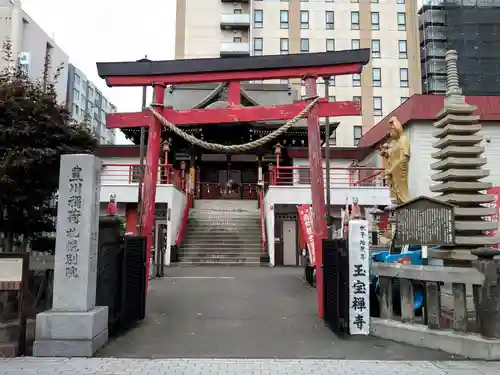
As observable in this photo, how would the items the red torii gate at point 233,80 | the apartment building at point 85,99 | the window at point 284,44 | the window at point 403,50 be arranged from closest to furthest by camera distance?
the red torii gate at point 233,80 < the window at point 403,50 < the window at point 284,44 < the apartment building at point 85,99

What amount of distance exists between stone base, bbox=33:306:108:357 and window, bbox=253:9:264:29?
45899 mm

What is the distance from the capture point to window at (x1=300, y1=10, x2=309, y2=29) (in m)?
47.6

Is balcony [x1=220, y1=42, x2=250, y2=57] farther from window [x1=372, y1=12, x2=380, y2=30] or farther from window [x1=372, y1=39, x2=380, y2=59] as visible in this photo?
window [x1=372, y1=12, x2=380, y2=30]

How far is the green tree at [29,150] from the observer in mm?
7766

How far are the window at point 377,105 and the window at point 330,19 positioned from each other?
32.1ft

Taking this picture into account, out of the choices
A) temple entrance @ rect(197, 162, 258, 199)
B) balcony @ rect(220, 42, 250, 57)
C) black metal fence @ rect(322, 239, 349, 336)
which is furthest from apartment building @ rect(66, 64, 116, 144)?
black metal fence @ rect(322, 239, 349, 336)

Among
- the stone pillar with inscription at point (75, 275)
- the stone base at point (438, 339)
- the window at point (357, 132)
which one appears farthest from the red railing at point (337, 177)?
the window at point (357, 132)

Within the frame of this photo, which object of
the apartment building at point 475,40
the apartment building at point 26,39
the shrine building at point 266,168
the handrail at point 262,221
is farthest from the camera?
the apartment building at point 475,40

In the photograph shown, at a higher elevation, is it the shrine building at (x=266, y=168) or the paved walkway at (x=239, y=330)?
the shrine building at (x=266, y=168)

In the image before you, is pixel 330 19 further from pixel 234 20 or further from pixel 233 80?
pixel 233 80

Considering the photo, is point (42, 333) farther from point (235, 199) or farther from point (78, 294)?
point (235, 199)

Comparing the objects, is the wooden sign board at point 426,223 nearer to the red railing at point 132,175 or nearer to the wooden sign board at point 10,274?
the wooden sign board at point 10,274

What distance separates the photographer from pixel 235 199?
24.9 m

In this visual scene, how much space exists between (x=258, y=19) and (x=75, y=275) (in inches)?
1820
